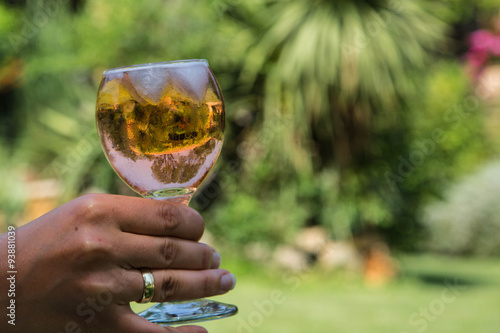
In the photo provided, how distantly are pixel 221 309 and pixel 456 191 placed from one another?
9624 mm

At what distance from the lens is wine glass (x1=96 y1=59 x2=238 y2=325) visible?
106cm

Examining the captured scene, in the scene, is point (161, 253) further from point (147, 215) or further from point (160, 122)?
point (160, 122)

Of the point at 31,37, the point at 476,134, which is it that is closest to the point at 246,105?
the point at 31,37

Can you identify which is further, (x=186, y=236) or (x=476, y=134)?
(x=476, y=134)

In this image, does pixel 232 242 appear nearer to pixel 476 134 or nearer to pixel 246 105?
pixel 246 105

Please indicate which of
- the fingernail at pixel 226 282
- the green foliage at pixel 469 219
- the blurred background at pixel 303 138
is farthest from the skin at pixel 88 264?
the green foliage at pixel 469 219

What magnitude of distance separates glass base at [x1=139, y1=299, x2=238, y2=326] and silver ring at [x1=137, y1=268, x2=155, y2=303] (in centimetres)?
10

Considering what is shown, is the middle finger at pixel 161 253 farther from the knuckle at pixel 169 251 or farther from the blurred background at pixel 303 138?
the blurred background at pixel 303 138

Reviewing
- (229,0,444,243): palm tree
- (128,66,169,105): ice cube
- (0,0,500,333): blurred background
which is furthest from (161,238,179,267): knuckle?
(229,0,444,243): palm tree

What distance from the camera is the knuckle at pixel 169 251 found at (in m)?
0.99

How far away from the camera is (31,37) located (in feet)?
27.8

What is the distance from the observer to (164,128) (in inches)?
41.4

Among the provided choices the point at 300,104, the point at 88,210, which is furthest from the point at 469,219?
the point at 88,210

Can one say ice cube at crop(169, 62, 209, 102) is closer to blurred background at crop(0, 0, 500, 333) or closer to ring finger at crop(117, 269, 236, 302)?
ring finger at crop(117, 269, 236, 302)
